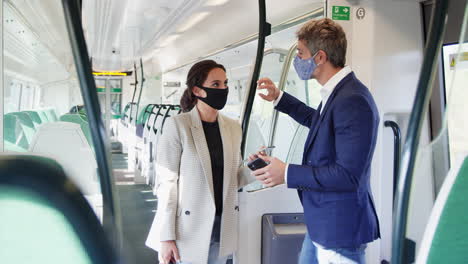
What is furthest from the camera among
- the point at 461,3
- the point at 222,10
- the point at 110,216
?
the point at 222,10

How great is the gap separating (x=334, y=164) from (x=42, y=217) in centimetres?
128

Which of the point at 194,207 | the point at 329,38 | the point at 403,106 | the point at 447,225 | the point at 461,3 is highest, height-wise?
the point at 461,3

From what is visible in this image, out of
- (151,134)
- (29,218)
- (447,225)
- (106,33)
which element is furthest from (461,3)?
(106,33)

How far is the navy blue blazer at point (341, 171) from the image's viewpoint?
1689 mm

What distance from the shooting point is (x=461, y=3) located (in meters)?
2.62

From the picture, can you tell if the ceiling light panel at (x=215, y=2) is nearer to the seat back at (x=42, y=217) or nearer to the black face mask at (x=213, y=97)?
the black face mask at (x=213, y=97)

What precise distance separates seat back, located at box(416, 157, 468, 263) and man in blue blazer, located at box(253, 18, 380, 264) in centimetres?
60

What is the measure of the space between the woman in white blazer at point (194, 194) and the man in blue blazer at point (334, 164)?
35 centimetres

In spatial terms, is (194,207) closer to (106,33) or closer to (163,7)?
(163,7)

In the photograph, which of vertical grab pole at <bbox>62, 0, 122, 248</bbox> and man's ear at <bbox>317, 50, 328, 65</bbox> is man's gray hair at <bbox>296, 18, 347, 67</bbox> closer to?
man's ear at <bbox>317, 50, 328, 65</bbox>

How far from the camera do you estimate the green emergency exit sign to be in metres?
2.89

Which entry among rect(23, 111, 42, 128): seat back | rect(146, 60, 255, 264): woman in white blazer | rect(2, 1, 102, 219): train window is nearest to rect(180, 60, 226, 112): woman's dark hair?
rect(146, 60, 255, 264): woman in white blazer

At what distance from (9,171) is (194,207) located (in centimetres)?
153

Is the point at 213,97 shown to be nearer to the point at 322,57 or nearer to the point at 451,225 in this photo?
the point at 322,57
